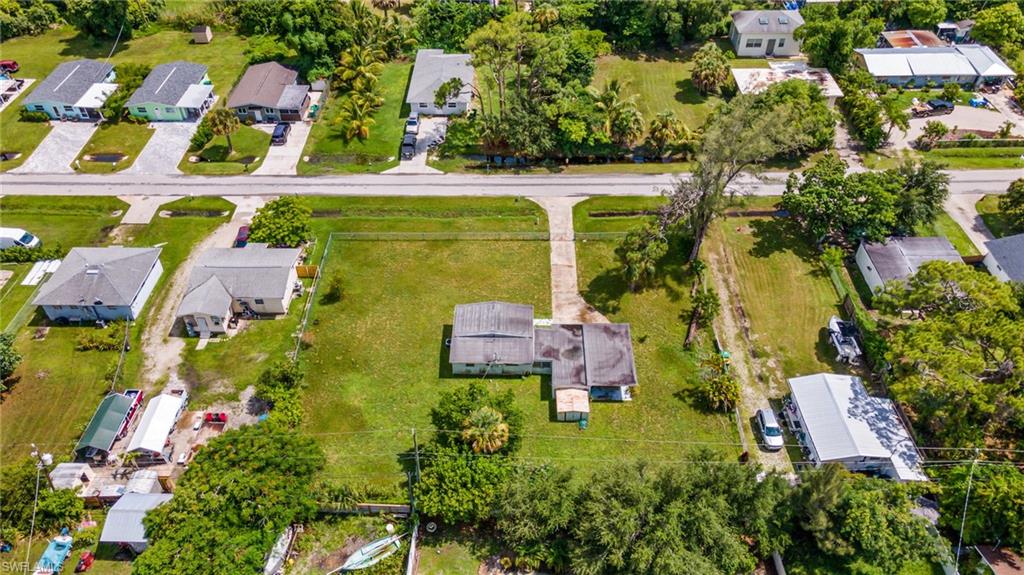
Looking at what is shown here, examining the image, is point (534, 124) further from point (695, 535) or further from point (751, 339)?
point (695, 535)

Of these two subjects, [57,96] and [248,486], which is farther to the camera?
[57,96]

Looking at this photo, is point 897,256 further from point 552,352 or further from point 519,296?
point 519,296

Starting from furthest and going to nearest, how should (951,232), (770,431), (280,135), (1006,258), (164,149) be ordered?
1. (280,135)
2. (164,149)
3. (951,232)
4. (1006,258)
5. (770,431)

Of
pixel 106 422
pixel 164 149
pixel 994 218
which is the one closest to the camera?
pixel 106 422

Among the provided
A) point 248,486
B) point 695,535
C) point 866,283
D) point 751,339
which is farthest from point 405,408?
point 866,283

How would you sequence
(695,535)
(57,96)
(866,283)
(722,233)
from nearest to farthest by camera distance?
(695,535) → (866,283) → (722,233) → (57,96)

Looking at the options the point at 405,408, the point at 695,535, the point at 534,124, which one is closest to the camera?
the point at 695,535

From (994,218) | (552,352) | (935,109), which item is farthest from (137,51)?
(994,218)
